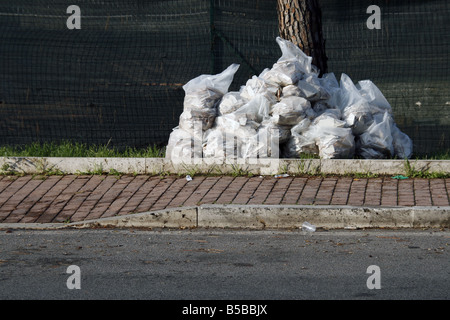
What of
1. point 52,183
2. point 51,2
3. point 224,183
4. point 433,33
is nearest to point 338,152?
point 224,183

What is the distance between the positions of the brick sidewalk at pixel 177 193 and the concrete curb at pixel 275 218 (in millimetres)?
170

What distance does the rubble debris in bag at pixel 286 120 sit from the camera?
836 centimetres

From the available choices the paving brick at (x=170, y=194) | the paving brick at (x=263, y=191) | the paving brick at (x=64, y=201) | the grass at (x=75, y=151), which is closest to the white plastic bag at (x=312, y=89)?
the paving brick at (x=263, y=191)

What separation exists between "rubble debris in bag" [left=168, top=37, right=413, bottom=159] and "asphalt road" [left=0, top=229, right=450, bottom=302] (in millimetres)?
1904

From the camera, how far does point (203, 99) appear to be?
8.66 meters

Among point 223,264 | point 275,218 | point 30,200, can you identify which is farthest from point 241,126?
point 223,264

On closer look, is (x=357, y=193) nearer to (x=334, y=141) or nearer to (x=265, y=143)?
(x=334, y=141)

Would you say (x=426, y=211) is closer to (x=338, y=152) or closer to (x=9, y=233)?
(x=338, y=152)

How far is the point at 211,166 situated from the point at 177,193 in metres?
0.81

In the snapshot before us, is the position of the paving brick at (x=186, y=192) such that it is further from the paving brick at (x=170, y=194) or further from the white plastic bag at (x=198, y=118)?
the white plastic bag at (x=198, y=118)

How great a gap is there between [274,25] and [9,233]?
16.8 ft

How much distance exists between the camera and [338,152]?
830 cm

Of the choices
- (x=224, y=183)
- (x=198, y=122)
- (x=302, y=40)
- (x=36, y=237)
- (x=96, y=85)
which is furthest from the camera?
(x=96, y=85)

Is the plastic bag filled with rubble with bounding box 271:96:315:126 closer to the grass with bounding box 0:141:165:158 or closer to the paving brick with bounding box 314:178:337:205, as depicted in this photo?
the paving brick with bounding box 314:178:337:205
